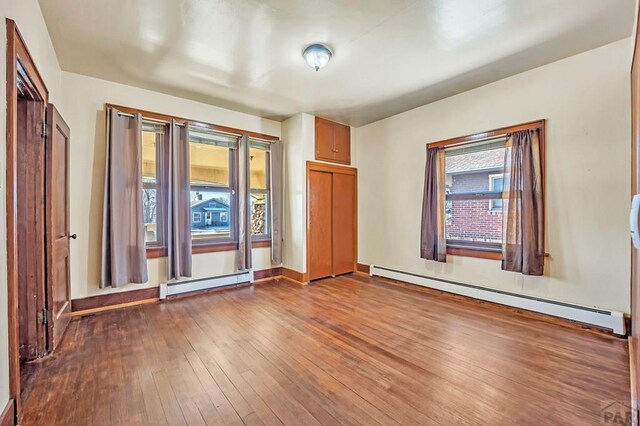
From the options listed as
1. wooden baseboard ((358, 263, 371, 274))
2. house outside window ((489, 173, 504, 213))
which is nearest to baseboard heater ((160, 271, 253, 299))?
wooden baseboard ((358, 263, 371, 274))

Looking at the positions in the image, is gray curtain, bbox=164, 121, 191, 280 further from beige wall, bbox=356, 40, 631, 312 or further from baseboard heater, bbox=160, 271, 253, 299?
beige wall, bbox=356, 40, 631, 312

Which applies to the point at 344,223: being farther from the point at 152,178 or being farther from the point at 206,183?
the point at 152,178

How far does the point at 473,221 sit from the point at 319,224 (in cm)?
229

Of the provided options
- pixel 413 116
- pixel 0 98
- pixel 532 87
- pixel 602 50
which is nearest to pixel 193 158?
pixel 0 98

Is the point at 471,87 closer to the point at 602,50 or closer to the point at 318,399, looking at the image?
the point at 602,50

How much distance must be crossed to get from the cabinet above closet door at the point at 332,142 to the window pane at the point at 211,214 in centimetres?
168

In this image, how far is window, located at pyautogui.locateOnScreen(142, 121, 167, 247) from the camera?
3639mm

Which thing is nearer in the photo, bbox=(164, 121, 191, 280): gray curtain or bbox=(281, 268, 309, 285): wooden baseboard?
bbox=(164, 121, 191, 280): gray curtain

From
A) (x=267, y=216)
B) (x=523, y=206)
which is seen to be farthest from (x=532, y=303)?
(x=267, y=216)

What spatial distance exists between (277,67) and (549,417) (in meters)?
3.56

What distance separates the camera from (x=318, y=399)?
1.77 m

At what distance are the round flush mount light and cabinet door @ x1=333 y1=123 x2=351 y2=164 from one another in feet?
7.08

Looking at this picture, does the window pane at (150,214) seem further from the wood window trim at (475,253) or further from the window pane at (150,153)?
the wood window trim at (475,253)

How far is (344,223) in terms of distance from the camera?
5176 mm
